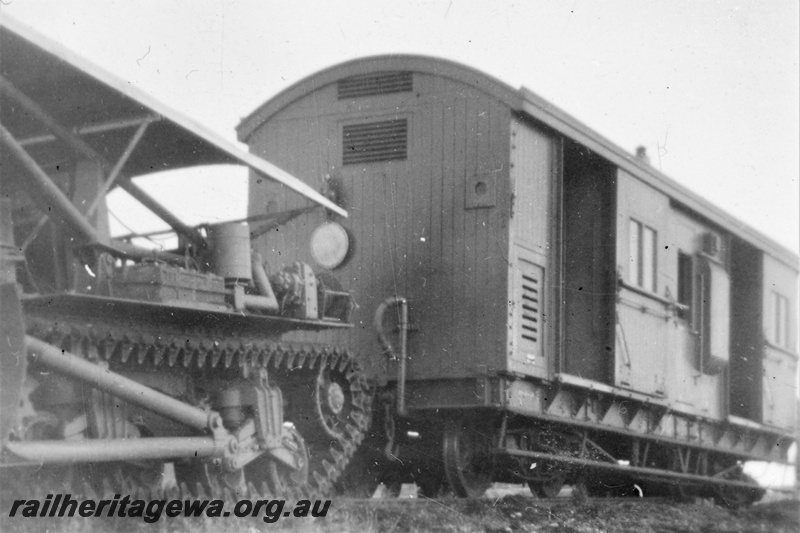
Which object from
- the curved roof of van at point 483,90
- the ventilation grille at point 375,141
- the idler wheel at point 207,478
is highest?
the curved roof of van at point 483,90

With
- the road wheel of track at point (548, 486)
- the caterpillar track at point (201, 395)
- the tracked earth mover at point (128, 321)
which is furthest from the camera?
the road wheel of track at point (548, 486)

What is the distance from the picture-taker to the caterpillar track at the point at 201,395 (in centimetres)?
670

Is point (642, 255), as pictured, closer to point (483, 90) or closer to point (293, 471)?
point (483, 90)

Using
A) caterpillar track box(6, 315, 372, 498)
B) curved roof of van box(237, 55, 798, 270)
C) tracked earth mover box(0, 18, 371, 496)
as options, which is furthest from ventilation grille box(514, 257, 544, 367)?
A: tracked earth mover box(0, 18, 371, 496)

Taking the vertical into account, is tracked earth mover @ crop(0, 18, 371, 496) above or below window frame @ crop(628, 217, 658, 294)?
below

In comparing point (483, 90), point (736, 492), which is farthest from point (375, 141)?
point (736, 492)

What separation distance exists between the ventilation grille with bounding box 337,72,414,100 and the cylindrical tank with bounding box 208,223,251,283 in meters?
3.08

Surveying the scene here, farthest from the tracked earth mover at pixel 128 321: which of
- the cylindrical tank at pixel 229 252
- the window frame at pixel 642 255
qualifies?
the window frame at pixel 642 255

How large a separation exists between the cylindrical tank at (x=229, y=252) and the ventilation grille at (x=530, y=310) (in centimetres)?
307

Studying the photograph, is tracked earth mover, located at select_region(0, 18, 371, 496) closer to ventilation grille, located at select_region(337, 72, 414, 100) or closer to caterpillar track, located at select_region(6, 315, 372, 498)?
caterpillar track, located at select_region(6, 315, 372, 498)

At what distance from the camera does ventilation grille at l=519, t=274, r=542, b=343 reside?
1017cm

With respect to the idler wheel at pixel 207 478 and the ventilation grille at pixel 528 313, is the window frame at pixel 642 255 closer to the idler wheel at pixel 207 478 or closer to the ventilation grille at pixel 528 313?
the ventilation grille at pixel 528 313

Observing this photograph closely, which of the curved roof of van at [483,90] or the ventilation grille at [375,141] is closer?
the curved roof of van at [483,90]

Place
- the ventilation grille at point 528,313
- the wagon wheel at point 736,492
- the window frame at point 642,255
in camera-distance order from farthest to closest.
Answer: the wagon wheel at point 736,492 → the window frame at point 642,255 → the ventilation grille at point 528,313
